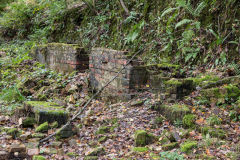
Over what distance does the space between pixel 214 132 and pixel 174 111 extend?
0.80 metres

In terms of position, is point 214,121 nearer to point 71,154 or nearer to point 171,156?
point 171,156

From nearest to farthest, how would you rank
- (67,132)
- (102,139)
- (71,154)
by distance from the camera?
(71,154) < (102,139) < (67,132)

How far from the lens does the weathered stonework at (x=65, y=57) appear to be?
7220 mm

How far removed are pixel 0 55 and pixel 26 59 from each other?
1684 mm

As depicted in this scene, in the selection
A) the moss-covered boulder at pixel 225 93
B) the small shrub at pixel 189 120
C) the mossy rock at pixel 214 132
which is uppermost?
the moss-covered boulder at pixel 225 93

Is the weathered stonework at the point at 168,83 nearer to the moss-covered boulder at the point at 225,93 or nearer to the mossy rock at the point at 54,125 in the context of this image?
the moss-covered boulder at the point at 225,93

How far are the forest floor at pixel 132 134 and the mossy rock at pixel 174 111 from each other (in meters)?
0.08

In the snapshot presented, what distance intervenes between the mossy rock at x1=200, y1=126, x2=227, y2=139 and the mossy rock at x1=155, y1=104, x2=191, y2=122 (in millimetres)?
467

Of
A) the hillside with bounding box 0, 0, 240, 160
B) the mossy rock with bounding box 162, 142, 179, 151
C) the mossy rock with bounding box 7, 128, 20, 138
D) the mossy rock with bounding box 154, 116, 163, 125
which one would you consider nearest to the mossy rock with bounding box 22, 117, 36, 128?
the hillside with bounding box 0, 0, 240, 160

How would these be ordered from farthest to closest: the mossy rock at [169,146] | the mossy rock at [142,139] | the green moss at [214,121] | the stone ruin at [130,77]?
the stone ruin at [130,77], the green moss at [214,121], the mossy rock at [142,139], the mossy rock at [169,146]

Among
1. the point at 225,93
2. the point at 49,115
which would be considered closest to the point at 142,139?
the point at 225,93

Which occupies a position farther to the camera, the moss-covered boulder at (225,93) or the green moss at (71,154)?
the moss-covered boulder at (225,93)

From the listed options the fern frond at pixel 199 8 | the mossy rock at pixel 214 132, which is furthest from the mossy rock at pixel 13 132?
the fern frond at pixel 199 8

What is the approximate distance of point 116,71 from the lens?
5.45 meters
